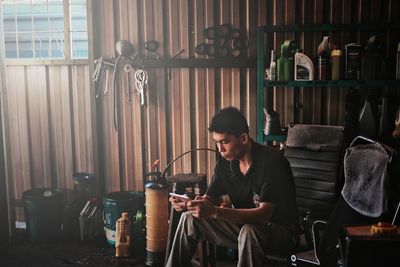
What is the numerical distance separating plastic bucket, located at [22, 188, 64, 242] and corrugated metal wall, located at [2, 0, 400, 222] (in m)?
0.43

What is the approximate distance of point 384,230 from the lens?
90.7 inches

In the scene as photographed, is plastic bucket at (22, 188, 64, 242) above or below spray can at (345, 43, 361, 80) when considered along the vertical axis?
below

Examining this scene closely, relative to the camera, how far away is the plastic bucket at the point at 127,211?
3.97m

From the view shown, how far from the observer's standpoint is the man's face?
2.76m

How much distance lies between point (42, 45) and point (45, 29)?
0.15 meters

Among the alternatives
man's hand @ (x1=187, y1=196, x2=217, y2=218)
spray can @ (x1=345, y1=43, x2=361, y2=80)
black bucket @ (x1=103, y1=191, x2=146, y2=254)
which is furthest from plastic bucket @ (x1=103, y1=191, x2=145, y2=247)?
spray can @ (x1=345, y1=43, x2=361, y2=80)

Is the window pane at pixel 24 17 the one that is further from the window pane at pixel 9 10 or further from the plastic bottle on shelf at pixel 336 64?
the plastic bottle on shelf at pixel 336 64

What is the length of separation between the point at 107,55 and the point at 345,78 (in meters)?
2.14

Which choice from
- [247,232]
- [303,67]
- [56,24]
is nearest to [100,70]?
[56,24]

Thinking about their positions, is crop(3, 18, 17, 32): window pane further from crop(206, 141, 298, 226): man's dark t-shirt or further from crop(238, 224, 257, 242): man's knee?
crop(238, 224, 257, 242): man's knee

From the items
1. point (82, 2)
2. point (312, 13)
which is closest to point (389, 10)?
point (312, 13)

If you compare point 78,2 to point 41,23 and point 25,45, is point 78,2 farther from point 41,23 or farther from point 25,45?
point 25,45

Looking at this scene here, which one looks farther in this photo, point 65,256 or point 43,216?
point 43,216

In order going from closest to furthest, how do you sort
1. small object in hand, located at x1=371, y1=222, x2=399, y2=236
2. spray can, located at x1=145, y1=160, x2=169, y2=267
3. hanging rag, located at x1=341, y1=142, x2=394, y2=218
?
small object in hand, located at x1=371, y1=222, x2=399, y2=236 < hanging rag, located at x1=341, y1=142, x2=394, y2=218 < spray can, located at x1=145, y1=160, x2=169, y2=267
